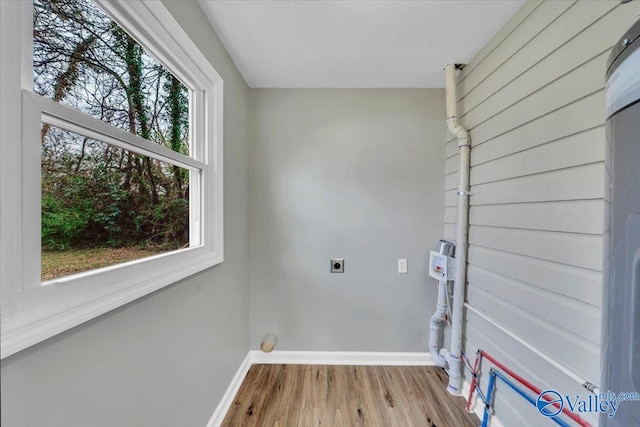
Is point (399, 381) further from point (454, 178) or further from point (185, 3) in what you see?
point (185, 3)

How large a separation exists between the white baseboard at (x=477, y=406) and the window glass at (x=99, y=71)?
2318 millimetres

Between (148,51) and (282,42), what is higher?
(282,42)

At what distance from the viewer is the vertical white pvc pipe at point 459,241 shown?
1.60 meters

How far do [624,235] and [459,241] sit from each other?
116 centimetres

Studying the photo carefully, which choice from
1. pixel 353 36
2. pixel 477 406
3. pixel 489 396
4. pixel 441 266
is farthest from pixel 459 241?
pixel 353 36

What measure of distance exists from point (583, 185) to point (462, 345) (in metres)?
1.30

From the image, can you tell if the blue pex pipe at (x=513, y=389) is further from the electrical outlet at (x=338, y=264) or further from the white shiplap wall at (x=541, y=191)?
the electrical outlet at (x=338, y=264)

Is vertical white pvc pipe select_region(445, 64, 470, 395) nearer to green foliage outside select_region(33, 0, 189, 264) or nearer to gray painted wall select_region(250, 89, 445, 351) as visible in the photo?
gray painted wall select_region(250, 89, 445, 351)

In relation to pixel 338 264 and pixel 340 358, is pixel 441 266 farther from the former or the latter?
pixel 340 358

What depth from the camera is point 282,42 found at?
146cm

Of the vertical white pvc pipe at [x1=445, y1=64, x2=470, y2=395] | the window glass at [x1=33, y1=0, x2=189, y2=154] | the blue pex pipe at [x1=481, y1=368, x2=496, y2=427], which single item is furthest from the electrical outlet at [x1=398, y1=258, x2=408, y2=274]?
the window glass at [x1=33, y1=0, x2=189, y2=154]

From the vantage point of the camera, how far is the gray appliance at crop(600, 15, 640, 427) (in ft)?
1.57

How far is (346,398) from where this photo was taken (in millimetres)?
1601

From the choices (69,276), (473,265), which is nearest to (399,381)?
(473,265)
